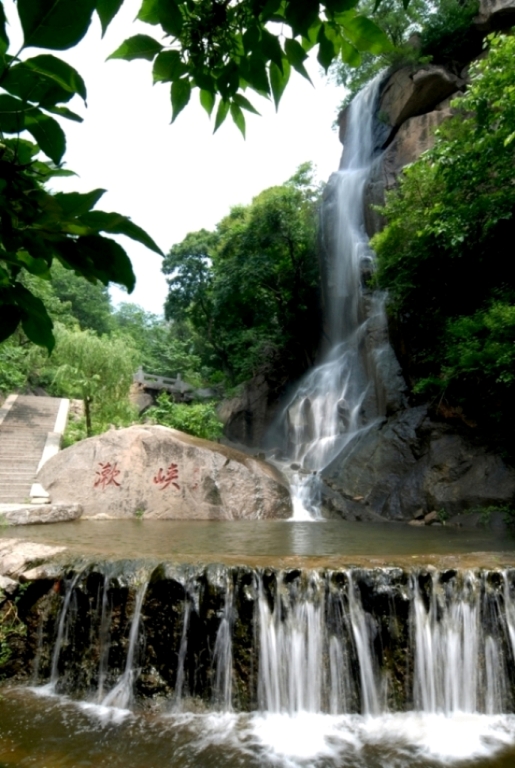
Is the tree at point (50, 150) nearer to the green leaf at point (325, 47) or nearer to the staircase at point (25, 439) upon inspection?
the green leaf at point (325, 47)

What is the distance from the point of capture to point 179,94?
1199 mm

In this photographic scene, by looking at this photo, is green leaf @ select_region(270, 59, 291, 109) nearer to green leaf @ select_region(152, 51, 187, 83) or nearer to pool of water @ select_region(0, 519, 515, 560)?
green leaf @ select_region(152, 51, 187, 83)

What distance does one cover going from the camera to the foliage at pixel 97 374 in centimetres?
1585

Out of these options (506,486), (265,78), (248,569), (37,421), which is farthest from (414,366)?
(265,78)

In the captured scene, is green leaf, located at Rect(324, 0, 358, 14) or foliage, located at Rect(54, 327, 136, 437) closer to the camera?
A: green leaf, located at Rect(324, 0, 358, 14)

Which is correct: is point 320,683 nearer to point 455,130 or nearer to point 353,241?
point 455,130

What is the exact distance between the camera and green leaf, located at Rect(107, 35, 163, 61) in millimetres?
1089

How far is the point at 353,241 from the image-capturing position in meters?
18.9

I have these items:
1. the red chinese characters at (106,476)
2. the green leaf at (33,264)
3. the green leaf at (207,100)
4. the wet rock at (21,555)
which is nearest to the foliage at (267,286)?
the red chinese characters at (106,476)

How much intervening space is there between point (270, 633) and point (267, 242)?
16.2 metres

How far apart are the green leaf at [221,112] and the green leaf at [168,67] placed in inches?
4.8

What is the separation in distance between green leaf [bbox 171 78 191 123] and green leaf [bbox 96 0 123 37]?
0.37 metres

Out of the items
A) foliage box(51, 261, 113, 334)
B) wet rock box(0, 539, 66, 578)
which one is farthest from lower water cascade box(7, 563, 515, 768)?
foliage box(51, 261, 113, 334)

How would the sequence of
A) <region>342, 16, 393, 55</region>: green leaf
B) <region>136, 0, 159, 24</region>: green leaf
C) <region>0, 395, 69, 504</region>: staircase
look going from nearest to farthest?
<region>136, 0, 159, 24</region>: green leaf → <region>342, 16, 393, 55</region>: green leaf → <region>0, 395, 69, 504</region>: staircase
